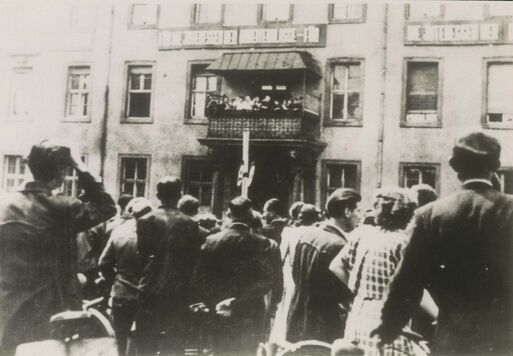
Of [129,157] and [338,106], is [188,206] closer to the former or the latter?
[338,106]

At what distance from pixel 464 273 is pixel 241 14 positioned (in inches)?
636

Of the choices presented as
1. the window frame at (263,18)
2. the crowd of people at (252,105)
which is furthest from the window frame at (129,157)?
the window frame at (263,18)

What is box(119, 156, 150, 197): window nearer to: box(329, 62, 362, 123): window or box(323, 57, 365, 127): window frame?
box(323, 57, 365, 127): window frame

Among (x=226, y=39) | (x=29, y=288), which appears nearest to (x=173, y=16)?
(x=226, y=39)

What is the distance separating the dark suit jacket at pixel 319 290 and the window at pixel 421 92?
12.7 metres

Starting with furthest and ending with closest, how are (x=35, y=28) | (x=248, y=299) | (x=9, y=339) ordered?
(x=35, y=28), (x=248, y=299), (x=9, y=339)

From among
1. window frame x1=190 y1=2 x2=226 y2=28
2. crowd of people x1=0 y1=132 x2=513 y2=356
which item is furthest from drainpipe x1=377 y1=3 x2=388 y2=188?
crowd of people x1=0 y1=132 x2=513 y2=356

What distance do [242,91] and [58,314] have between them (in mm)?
15189

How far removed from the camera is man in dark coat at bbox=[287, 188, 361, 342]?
413 centimetres

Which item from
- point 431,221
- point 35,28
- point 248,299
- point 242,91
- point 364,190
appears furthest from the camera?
point 35,28

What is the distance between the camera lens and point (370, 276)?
10.6 ft

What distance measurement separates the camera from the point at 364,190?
16328mm

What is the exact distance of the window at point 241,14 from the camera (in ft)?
57.6

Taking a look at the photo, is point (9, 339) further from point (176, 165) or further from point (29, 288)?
point (176, 165)
